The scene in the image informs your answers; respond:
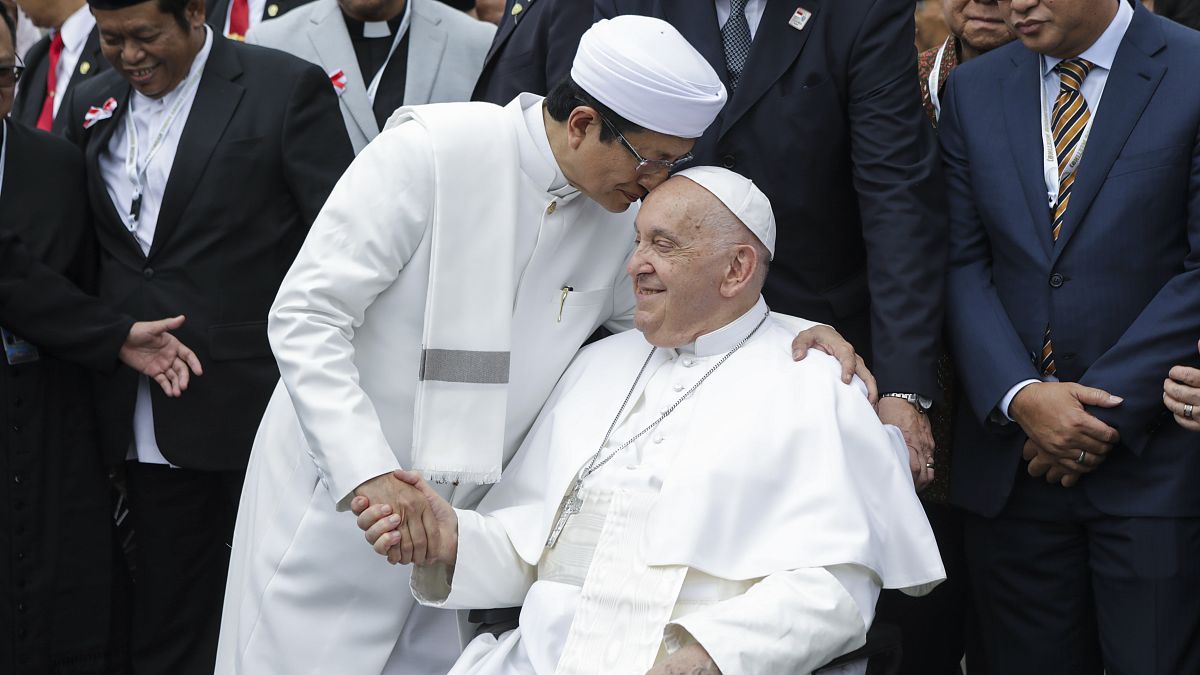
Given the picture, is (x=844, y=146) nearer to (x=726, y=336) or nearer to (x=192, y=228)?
(x=726, y=336)

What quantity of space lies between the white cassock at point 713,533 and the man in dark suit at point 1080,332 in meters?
0.62

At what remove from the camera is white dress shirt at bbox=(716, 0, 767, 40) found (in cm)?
449

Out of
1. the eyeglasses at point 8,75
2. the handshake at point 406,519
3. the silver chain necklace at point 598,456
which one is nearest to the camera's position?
the handshake at point 406,519

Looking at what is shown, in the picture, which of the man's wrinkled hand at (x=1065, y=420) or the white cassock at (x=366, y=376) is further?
the man's wrinkled hand at (x=1065, y=420)

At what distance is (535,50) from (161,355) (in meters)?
1.61

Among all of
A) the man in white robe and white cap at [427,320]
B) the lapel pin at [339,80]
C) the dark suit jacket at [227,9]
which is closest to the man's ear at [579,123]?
the man in white robe and white cap at [427,320]

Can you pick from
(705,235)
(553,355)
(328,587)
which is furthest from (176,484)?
(705,235)

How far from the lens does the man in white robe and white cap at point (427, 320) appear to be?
12.5 ft

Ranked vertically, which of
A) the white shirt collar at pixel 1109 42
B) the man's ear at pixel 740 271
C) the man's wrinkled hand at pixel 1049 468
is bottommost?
the man's wrinkled hand at pixel 1049 468

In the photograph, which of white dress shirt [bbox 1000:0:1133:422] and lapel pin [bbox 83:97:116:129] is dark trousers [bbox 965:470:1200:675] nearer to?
white dress shirt [bbox 1000:0:1133:422]

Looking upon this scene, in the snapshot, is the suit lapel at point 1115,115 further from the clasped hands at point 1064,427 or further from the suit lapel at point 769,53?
the suit lapel at point 769,53

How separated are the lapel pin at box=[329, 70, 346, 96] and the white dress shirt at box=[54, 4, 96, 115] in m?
1.43

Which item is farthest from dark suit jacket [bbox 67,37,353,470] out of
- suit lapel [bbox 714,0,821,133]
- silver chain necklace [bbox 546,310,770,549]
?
silver chain necklace [bbox 546,310,770,549]

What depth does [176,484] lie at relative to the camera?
5.28 m
